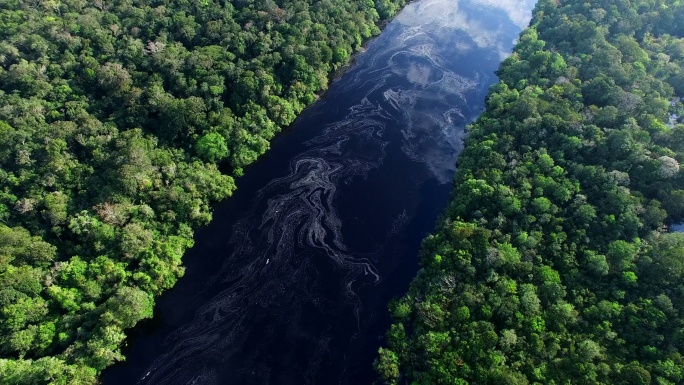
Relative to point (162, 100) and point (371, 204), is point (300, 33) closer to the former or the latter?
point (162, 100)

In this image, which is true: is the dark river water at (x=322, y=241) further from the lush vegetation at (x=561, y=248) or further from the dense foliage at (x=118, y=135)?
the lush vegetation at (x=561, y=248)

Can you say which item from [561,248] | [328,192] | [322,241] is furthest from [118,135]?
[561,248]

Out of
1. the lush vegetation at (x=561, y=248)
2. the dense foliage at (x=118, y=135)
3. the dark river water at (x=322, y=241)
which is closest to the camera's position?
the lush vegetation at (x=561, y=248)

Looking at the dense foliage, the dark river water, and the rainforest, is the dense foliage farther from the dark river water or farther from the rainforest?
the dark river water

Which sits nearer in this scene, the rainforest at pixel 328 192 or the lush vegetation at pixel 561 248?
the lush vegetation at pixel 561 248

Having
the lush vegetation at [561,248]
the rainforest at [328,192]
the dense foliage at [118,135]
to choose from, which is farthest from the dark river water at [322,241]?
the lush vegetation at [561,248]

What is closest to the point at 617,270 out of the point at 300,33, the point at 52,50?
the point at 300,33

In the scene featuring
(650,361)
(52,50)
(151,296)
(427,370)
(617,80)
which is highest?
(52,50)
